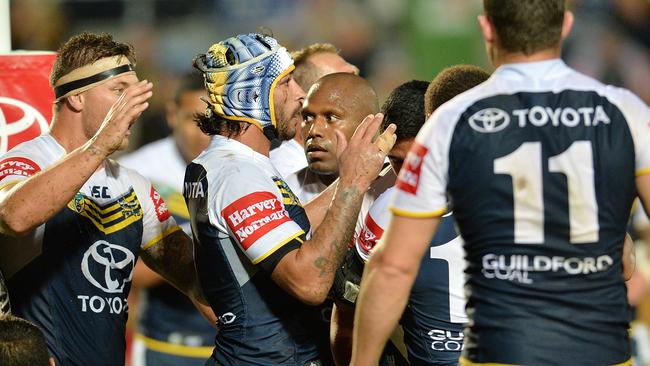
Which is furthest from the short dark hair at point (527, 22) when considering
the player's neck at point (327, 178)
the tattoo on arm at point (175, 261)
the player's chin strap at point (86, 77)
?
the player's neck at point (327, 178)

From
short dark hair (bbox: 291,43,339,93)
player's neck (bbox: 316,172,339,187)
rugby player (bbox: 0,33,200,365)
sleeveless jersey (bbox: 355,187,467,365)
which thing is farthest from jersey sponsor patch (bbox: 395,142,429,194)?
short dark hair (bbox: 291,43,339,93)

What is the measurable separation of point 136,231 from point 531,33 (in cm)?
225

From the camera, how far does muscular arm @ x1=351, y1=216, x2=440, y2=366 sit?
3467mm

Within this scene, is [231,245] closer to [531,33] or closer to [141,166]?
[531,33]

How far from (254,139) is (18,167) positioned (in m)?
1.02

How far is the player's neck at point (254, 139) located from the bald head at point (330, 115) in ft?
2.30

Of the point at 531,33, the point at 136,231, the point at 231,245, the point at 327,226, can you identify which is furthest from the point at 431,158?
the point at 136,231

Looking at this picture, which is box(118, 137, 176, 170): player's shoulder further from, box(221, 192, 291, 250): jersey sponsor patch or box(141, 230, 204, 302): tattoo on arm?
box(221, 192, 291, 250): jersey sponsor patch

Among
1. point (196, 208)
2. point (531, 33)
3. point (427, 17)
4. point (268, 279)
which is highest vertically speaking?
point (531, 33)

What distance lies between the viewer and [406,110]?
4.92 meters

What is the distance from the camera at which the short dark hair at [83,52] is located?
489cm

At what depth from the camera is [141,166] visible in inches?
379

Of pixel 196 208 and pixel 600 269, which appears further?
pixel 196 208

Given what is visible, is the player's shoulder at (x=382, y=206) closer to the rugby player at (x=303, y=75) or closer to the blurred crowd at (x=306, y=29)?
the rugby player at (x=303, y=75)
